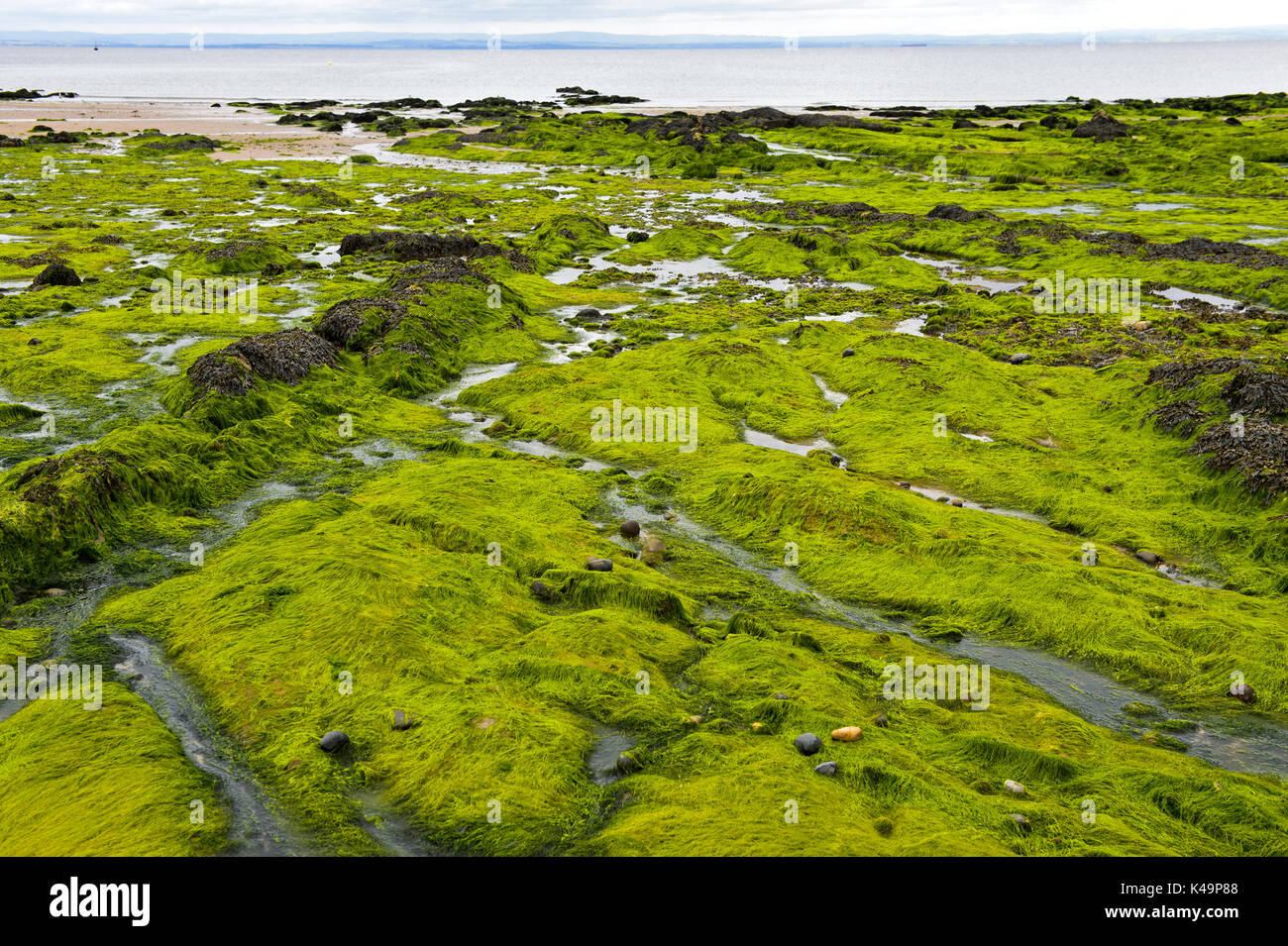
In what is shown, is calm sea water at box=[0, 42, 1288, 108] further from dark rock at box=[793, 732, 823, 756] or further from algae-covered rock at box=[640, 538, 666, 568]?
dark rock at box=[793, 732, 823, 756]

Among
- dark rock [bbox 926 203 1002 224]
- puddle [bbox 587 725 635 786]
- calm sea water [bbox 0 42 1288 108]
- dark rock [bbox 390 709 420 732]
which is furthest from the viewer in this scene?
calm sea water [bbox 0 42 1288 108]

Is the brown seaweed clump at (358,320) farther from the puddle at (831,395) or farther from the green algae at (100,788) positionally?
the green algae at (100,788)

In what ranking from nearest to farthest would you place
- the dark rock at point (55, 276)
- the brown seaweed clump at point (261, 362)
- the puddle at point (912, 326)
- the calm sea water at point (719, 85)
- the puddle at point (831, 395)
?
the brown seaweed clump at point (261, 362)
the puddle at point (831, 395)
the puddle at point (912, 326)
the dark rock at point (55, 276)
the calm sea water at point (719, 85)

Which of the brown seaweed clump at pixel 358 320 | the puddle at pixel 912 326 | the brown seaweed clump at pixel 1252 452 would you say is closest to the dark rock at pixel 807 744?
the brown seaweed clump at pixel 1252 452

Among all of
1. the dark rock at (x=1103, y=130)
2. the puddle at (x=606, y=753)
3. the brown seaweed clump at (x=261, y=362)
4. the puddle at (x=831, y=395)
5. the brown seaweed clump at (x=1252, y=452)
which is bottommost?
the puddle at (x=606, y=753)

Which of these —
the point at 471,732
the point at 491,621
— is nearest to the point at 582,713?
the point at 471,732

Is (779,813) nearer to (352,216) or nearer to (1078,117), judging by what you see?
(352,216)

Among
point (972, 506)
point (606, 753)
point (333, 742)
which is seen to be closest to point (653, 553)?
point (606, 753)

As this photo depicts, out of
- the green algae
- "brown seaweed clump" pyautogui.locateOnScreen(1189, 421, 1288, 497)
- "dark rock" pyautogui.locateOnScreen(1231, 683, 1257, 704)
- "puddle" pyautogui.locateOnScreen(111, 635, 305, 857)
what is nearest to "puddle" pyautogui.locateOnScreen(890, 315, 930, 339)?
"brown seaweed clump" pyautogui.locateOnScreen(1189, 421, 1288, 497)
